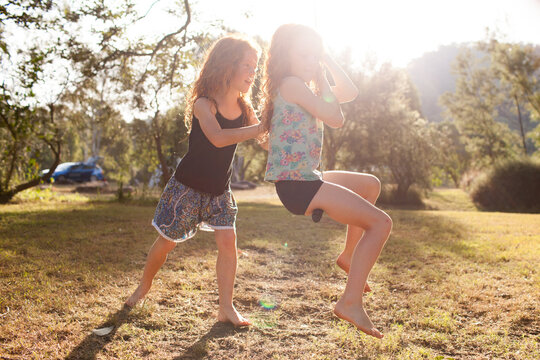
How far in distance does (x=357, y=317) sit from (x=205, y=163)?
144cm

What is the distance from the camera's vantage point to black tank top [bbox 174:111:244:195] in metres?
2.90

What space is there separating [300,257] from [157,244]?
2.45m

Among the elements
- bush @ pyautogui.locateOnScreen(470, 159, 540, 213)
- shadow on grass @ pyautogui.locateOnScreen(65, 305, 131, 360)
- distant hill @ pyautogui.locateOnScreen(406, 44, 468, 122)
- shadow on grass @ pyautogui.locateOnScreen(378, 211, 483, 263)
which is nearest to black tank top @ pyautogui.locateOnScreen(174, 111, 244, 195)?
shadow on grass @ pyautogui.locateOnScreen(65, 305, 131, 360)

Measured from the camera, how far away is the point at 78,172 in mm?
26000

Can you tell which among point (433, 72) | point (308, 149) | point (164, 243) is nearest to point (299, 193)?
point (308, 149)

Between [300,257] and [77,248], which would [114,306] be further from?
[300,257]

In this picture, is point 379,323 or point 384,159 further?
point 384,159

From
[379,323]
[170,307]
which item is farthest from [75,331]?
[379,323]

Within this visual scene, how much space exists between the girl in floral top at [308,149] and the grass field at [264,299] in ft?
1.80

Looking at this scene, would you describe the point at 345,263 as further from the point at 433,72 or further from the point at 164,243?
the point at 433,72

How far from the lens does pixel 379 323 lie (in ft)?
9.86

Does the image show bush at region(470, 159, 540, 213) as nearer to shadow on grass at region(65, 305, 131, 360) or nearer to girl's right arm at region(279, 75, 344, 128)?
girl's right arm at region(279, 75, 344, 128)

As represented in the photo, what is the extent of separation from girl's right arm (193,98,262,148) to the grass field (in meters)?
1.28

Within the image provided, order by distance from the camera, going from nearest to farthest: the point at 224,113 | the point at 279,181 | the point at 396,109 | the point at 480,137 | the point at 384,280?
the point at 279,181 → the point at 224,113 → the point at 384,280 → the point at 396,109 → the point at 480,137
